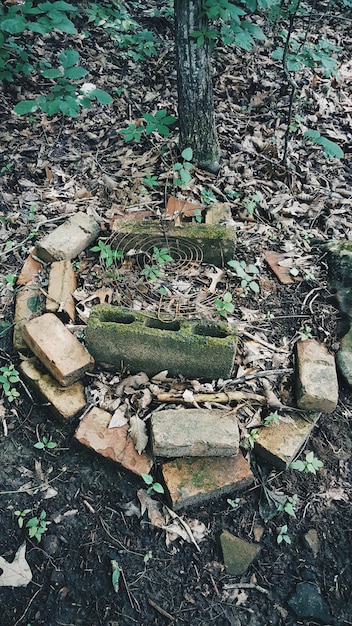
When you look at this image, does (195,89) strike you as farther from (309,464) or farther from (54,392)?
(309,464)

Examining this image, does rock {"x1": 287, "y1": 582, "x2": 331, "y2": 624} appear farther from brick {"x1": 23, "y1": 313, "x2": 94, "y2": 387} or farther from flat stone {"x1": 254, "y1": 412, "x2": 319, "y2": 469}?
brick {"x1": 23, "y1": 313, "x2": 94, "y2": 387}

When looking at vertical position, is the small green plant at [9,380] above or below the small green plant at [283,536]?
above

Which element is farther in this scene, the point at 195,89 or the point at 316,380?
the point at 195,89

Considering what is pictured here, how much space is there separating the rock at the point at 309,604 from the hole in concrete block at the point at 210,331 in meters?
1.42

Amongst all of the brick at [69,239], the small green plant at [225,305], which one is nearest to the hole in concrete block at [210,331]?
the small green plant at [225,305]

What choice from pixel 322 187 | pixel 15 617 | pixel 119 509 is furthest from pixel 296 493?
pixel 322 187

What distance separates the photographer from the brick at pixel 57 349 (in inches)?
108

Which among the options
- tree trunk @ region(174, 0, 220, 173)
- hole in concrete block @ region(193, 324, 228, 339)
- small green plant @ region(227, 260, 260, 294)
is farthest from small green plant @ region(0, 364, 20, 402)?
tree trunk @ region(174, 0, 220, 173)

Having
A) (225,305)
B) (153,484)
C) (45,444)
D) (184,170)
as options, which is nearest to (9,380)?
(45,444)

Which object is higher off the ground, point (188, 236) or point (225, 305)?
point (188, 236)

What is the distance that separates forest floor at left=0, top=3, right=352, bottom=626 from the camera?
2.37m

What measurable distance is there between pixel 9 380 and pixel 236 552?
168cm

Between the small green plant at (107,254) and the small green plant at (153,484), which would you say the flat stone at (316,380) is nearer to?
the small green plant at (153,484)

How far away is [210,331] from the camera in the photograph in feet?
9.12
